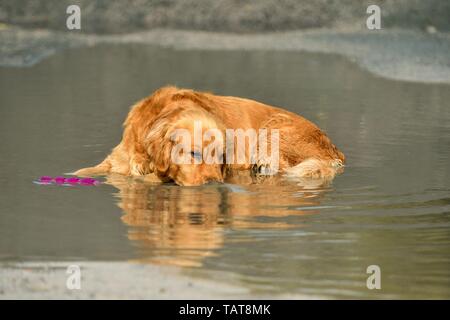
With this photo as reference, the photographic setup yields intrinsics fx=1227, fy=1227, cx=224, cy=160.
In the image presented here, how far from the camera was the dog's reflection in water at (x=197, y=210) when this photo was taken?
24.1 feet

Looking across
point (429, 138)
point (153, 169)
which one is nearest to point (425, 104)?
point (429, 138)

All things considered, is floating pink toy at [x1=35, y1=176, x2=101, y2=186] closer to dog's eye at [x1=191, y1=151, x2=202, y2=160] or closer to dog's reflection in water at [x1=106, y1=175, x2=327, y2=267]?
dog's reflection in water at [x1=106, y1=175, x2=327, y2=267]

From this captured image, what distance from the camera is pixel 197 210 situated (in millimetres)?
8453

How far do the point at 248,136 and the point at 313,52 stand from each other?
10.4 meters

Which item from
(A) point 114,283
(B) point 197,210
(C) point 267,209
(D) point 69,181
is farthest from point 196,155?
(A) point 114,283

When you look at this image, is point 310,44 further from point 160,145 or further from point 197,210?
point 197,210

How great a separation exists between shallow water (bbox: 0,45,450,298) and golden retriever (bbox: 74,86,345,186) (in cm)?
17

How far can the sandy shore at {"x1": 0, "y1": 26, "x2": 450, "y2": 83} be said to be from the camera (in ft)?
58.2

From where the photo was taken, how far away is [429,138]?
38.7 ft

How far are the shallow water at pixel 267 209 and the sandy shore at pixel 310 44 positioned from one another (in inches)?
102

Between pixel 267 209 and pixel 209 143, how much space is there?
87cm
